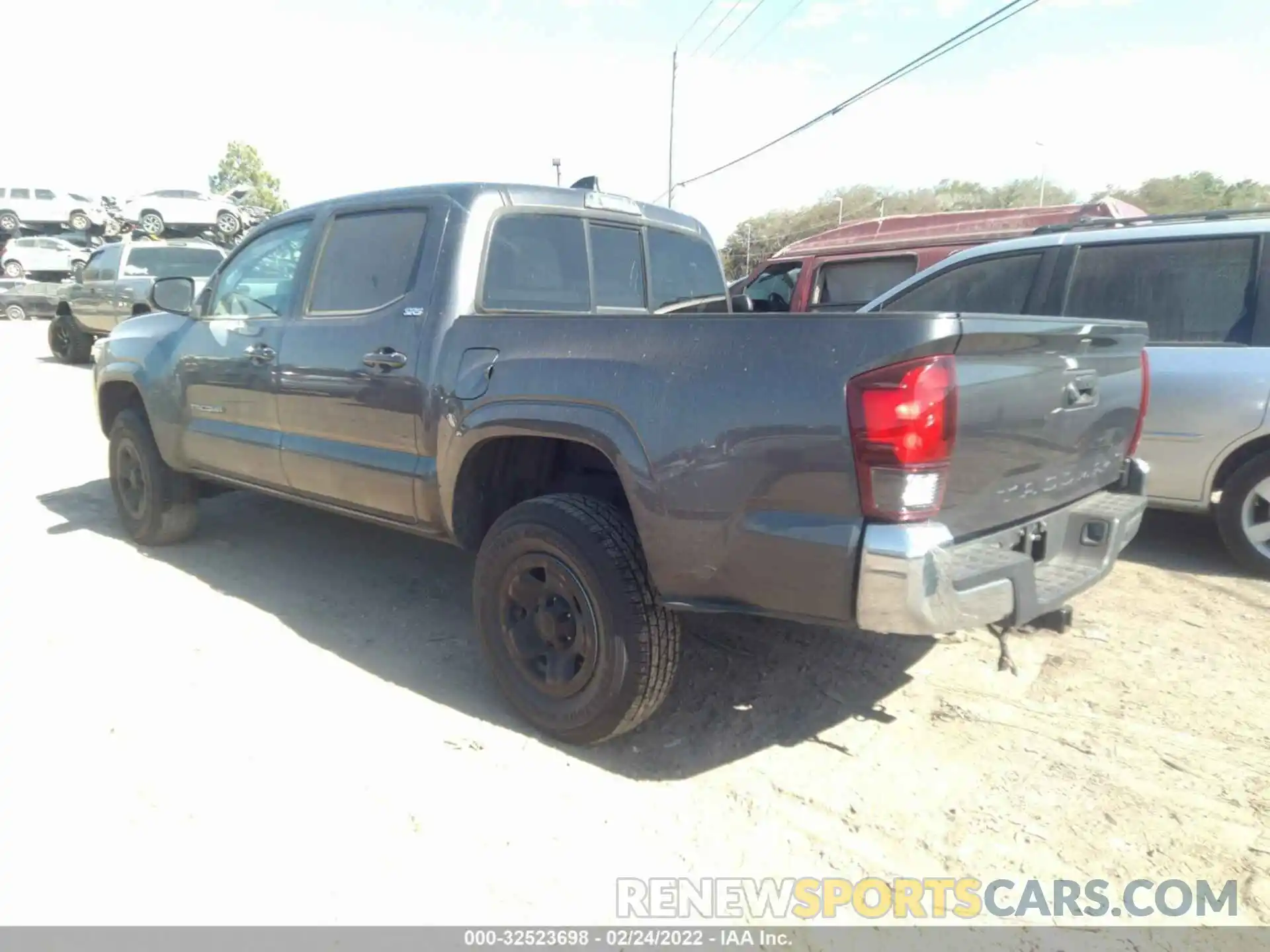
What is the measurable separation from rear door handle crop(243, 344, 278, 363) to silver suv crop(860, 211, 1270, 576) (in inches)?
126

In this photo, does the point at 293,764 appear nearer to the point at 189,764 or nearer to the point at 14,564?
the point at 189,764

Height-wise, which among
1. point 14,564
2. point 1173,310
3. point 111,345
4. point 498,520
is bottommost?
point 14,564

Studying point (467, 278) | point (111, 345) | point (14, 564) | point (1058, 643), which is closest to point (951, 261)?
point (1058, 643)

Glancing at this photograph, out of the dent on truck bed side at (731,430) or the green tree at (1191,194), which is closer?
the dent on truck bed side at (731,430)

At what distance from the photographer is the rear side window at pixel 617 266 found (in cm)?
380

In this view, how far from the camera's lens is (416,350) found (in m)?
3.25

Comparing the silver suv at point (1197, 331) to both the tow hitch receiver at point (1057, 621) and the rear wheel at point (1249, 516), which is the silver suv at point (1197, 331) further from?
the tow hitch receiver at point (1057, 621)

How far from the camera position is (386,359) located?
3334 millimetres

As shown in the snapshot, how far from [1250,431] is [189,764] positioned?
194 inches

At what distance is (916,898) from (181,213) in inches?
1243

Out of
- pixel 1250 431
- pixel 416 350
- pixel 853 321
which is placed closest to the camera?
pixel 853 321

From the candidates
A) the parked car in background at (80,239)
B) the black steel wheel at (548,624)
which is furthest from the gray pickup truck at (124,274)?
the parked car in background at (80,239)

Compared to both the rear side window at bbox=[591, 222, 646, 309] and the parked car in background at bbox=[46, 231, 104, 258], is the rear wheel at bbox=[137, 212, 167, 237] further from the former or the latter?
the rear side window at bbox=[591, 222, 646, 309]

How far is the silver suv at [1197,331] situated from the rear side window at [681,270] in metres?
0.99
